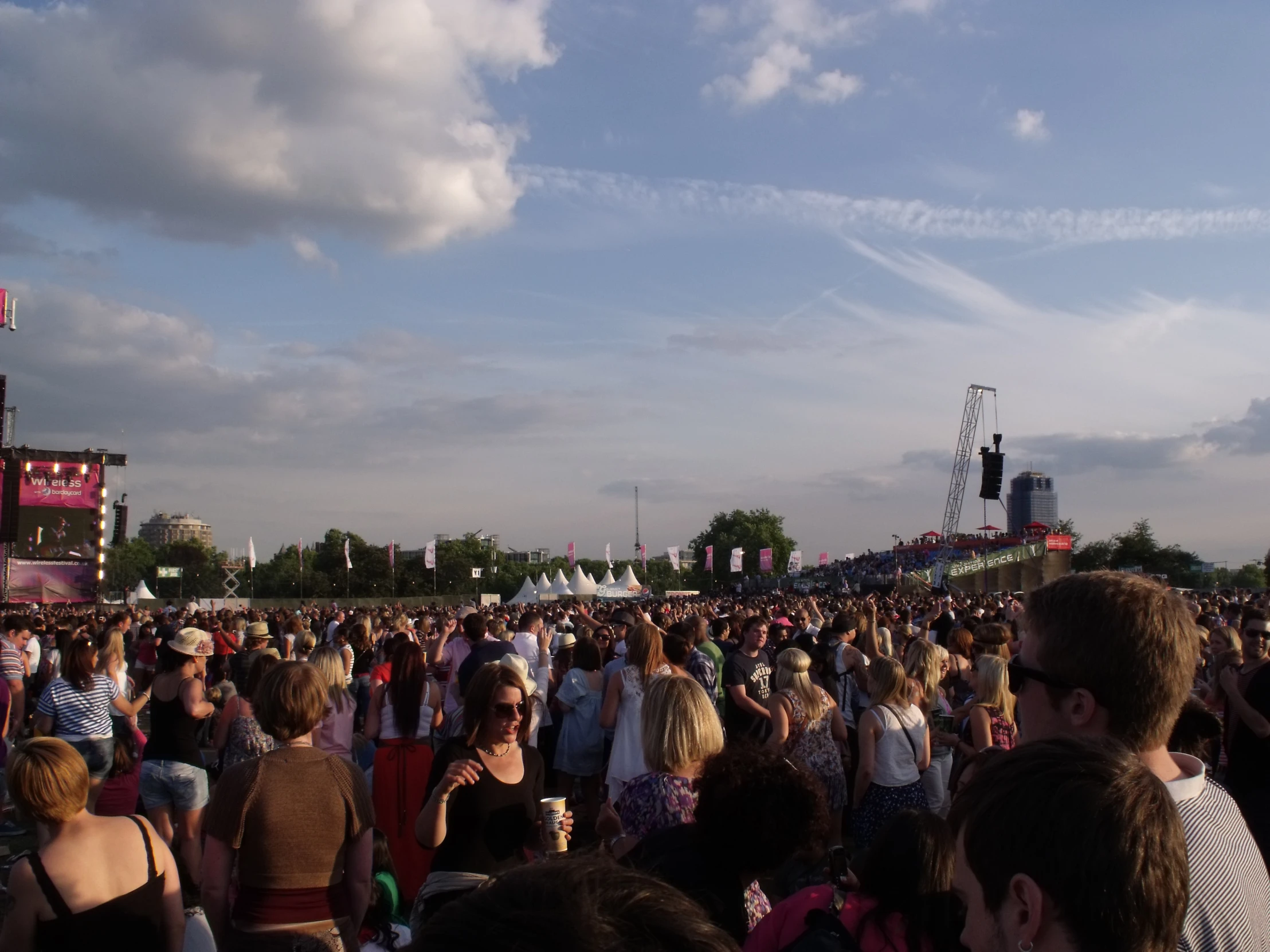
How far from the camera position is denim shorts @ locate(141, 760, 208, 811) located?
6.09 meters

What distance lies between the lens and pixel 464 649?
973 centimetres

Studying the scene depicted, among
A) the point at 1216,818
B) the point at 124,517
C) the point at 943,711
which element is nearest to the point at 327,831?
the point at 1216,818

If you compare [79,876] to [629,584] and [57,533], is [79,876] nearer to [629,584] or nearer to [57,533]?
[57,533]

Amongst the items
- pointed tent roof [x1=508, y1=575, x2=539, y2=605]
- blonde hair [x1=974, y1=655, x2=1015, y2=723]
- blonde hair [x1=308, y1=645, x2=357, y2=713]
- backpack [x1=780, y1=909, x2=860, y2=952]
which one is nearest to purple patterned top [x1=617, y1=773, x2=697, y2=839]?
backpack [x1=780, y1=909, x2=860, y2=952]

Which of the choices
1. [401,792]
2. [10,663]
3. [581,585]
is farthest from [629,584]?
[401,792]

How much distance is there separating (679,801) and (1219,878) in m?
2.06

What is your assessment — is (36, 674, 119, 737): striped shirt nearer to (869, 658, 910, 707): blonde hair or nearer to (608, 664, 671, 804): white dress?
(608, 664, 671, 804): white dress

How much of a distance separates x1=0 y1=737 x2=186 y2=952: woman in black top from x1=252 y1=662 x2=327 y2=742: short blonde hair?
59 centimetres

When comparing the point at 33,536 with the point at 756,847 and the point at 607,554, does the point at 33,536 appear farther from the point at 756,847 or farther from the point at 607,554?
the point at 756,847

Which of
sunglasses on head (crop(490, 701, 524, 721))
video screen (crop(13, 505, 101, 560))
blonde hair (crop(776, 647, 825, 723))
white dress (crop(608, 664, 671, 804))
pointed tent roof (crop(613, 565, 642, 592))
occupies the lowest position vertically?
white dress (crop(608, 664, 671, 804))

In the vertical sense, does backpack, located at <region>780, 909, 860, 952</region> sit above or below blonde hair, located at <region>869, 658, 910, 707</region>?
below

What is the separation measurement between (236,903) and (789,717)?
4015mm

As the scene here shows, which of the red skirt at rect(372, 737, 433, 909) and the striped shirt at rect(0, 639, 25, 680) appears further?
the striped shirt at rect(0, 639, 25, 680)

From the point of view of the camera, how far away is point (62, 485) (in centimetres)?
4288
